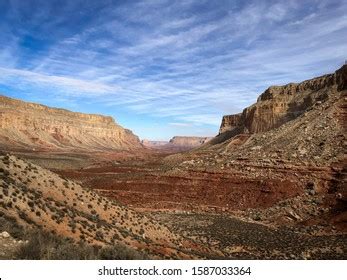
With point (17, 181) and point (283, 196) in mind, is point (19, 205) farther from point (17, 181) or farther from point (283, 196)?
point (283, 196)

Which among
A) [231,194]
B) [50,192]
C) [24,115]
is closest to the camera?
[50,192]

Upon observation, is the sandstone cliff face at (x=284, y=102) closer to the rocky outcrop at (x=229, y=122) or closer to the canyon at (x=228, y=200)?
the canyon at (x=228, y=200)

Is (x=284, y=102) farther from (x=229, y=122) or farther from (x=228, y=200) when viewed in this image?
(x=228, y=200)

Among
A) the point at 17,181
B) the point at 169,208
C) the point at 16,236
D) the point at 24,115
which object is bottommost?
the point at 169,208

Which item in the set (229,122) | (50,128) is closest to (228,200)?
(229,122)

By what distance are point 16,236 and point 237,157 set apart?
35.1m

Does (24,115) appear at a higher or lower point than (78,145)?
higher

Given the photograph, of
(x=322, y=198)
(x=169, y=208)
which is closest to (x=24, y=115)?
(x=169, y=208)

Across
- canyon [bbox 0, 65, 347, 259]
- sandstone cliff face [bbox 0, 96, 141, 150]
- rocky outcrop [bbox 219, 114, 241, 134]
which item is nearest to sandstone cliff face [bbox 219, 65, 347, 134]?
canyon [bbox 0, 65, 347, 259]

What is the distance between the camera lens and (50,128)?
128 metres

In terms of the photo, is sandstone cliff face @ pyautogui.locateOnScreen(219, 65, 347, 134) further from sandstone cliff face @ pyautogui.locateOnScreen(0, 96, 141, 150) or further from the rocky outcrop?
sandstone cliff face @ pyautogui.locateOnScreen(0, 96, 141, 150)

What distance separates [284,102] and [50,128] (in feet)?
255

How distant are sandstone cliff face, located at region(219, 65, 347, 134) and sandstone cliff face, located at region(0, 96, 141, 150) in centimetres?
5754
